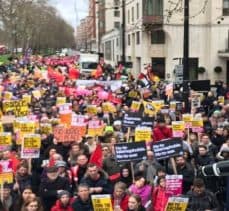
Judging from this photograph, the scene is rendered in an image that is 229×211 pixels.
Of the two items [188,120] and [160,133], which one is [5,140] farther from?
[188,120]

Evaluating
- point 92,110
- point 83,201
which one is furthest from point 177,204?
point 92,110

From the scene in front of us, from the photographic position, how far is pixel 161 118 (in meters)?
14.5

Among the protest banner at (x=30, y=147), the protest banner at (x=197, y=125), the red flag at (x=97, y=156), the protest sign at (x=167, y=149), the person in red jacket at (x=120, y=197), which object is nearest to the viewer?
the person in red jacket at (x=120, y=197)

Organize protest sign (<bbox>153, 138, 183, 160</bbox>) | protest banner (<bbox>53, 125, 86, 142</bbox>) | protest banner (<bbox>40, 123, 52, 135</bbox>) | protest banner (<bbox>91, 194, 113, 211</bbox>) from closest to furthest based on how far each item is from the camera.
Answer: protest banner (<bbox>91, 194, 113, 211</bbox>) < protest sign (<bbox>153, 138, 183, 160</bbox>) < protest banner (<bbox>53, 125, 86, 142</bbox>) < protest banner (<bbox>40, 123, 52, 135</bbox>)

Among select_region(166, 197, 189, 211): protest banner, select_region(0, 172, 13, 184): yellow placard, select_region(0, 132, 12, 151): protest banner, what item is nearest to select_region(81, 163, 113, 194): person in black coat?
select_region(0, 172, 13, 184): yellow placard

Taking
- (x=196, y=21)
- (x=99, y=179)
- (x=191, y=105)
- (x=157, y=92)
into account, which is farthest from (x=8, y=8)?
(x=99, y=179)

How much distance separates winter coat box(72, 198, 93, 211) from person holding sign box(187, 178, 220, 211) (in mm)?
1415

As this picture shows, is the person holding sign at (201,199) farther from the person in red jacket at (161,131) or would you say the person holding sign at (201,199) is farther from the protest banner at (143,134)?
the person in red jacket at (161,131)

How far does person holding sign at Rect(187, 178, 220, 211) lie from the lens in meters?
9.05

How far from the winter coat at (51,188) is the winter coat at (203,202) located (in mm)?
1971

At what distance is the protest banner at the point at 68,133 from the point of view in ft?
42.4

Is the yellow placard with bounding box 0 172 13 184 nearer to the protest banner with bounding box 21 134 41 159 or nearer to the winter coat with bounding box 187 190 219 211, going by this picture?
the protest banner with bounding box 21 134 41 159

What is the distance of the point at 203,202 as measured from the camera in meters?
9.07

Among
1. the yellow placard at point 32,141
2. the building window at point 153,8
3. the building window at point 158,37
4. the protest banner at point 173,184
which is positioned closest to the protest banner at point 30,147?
→ the yellow placard at point 32,141
